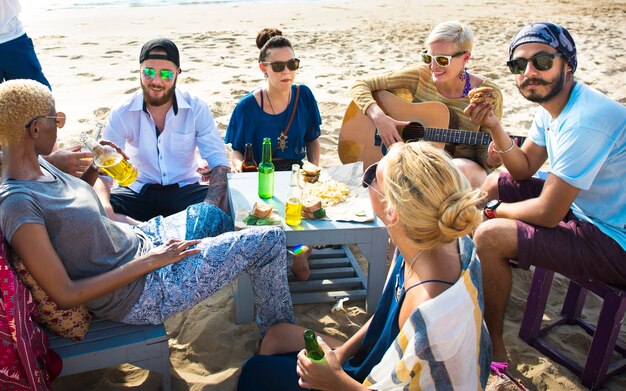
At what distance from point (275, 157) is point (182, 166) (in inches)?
30.0

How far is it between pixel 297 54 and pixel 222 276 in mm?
7146

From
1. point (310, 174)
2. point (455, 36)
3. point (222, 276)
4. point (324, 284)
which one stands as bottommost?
point (324, 284)

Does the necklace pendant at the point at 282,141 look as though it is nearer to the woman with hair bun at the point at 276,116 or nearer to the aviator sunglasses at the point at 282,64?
the woman with hair bun at the point at 276,116

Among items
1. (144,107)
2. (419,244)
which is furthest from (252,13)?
(419,244)

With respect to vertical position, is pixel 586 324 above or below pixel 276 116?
below

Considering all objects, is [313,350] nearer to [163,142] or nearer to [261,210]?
[261,210]

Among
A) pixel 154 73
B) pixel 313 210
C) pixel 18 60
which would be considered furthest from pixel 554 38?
pixel 18 60

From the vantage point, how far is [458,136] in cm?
427

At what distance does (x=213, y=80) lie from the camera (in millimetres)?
7691

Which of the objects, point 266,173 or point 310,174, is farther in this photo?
point 310,174

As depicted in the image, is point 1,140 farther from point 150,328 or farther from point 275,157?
point 275,157

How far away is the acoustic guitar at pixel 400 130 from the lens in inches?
169

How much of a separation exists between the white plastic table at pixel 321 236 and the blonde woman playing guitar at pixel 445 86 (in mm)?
1111

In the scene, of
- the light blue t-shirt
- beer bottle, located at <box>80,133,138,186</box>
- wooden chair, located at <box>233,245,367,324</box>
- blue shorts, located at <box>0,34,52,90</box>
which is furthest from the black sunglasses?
blue shorts, located at <box>0,34,52,90</box>
